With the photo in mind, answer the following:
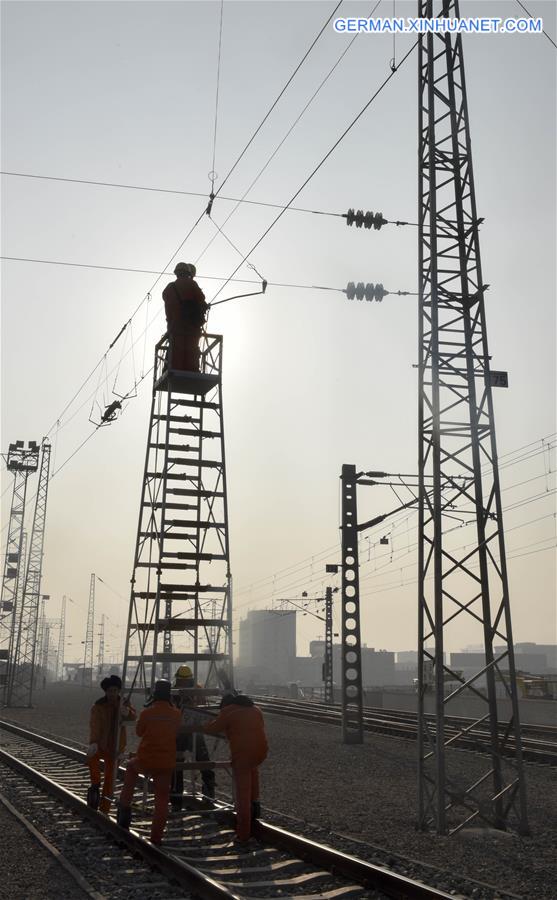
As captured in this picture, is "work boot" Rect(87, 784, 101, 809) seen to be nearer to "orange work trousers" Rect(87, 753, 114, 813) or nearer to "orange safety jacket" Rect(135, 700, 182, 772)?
"orange work trousers" Rect(87, 753, 114, 813)

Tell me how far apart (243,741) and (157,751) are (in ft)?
3.47

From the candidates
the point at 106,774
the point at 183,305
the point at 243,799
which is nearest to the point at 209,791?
the point at 106,774

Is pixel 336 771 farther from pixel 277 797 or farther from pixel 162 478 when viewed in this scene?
pixel 162 478

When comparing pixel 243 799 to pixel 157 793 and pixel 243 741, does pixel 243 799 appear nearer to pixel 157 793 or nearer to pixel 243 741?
pixel 243 741

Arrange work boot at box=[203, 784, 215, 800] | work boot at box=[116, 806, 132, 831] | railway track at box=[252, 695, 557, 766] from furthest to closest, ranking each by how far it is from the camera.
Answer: railway track at box=[252, 695, 557, 766]
work boot at box=[203, 784, 215, 800]
work boot at box=[116, 806, 132, 831]

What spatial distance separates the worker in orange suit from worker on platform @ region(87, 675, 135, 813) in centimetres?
167

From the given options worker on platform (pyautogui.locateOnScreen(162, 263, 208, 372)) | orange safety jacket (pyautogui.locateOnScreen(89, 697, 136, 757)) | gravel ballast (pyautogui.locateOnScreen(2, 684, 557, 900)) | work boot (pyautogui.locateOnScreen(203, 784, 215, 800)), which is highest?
worker on platform (pyautogui.locateOnScreen(162, 263, 208, 372))

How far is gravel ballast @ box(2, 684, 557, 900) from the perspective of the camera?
9117 mm

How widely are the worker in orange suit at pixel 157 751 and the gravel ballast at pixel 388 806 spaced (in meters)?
2.12

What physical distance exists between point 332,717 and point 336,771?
50.9 ft

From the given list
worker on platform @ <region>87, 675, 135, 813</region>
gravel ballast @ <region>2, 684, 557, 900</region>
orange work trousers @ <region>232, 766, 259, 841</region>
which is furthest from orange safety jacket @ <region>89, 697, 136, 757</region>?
gravel ballast @ <region>2, 684, 557, 900</region>

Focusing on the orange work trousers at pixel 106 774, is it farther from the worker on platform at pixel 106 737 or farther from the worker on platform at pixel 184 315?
the worker on platform at pixel 184 315

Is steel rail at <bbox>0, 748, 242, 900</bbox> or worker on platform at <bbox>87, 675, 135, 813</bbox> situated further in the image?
worker on platform at <bbox>87, 675, 135, 813</bbox>

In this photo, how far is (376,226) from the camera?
49.3 ft
